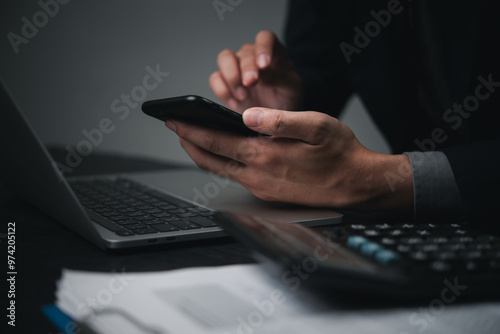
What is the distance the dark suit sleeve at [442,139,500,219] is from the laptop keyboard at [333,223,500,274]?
14cm

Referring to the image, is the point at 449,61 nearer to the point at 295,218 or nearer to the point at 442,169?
the point at 442,169

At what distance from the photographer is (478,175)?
0.64 m

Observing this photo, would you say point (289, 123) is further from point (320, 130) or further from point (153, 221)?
point (153, 221)

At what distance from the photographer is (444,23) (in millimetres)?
1104

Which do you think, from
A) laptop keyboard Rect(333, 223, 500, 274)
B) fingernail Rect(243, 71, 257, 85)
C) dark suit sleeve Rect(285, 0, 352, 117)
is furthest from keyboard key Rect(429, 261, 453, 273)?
dark suit sleeve Rect(285, 0, 352, 117)

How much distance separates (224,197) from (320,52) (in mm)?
812

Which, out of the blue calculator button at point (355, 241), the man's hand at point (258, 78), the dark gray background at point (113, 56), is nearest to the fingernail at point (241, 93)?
the man's hand at point (258, 78)

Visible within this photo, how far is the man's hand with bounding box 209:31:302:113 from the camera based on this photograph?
1.01 m

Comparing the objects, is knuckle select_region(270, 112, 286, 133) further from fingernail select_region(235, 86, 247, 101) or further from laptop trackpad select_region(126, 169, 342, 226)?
fingernail select_region(235, 86, 247, 101)

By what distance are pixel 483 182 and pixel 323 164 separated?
0.64 ft

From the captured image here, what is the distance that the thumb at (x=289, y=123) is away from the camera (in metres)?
0.61

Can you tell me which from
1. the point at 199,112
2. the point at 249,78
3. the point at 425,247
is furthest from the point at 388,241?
the point at 249,78

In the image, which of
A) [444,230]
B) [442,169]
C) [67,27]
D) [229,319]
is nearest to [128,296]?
[229,319]

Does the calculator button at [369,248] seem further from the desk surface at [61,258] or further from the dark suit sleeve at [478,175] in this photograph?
the dark suit sleeve at [478,175]
